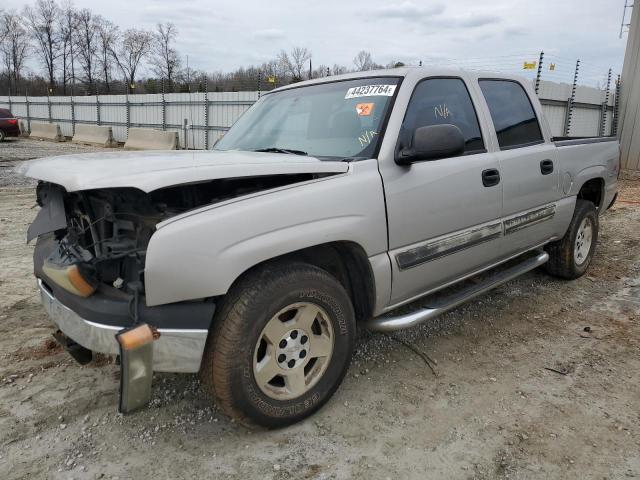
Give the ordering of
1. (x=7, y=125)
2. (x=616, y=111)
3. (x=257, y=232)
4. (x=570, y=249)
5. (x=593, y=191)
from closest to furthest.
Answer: (x=257, y=232) → (x=570, y=249) → (x=593, y=191) → (x=616, y=111) → (x=7, y=125)

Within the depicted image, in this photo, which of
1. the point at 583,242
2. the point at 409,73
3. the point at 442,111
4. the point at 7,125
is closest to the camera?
the point at 409,73

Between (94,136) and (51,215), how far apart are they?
25138 mm

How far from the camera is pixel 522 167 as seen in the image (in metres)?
3.78

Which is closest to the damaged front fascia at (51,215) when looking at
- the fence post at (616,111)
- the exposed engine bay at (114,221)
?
the exposed engine bay at (114,221)

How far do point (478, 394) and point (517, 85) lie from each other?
2.69 meters

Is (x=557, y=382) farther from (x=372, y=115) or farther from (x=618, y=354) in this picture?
(x=372, y=115)

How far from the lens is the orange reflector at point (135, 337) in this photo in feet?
6.63

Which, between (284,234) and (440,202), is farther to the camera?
(440,202)

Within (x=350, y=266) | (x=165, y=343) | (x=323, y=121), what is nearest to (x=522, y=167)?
(x=323, y=121)

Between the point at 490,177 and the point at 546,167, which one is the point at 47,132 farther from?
the point at 490,177

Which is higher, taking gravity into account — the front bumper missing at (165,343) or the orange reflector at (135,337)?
the orange reflector at (135,337)

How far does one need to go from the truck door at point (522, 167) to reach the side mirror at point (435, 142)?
3.24 ft

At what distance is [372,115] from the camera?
3025 mm

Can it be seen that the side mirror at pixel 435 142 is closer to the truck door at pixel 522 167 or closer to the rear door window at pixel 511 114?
the truck door at pixel 522 167
